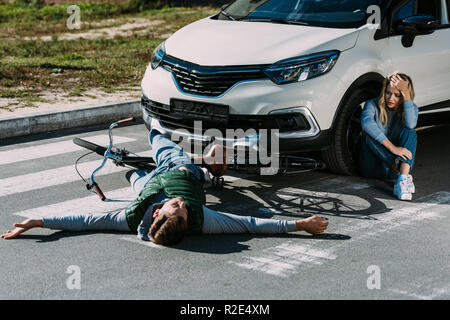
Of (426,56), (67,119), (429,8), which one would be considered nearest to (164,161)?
(426,56)

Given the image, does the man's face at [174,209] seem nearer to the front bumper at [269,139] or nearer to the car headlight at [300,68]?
the front bumper at [269,139]

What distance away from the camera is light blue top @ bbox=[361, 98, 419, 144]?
22.2 ft

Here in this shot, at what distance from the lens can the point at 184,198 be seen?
5406 millimetres

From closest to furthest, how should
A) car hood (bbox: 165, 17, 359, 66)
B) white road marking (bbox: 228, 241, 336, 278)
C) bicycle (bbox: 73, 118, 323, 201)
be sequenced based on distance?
1. white road marking (bbox: 228, 241, 336, 278)
2. bicycle (bbox: 73, 118, 323, 201)
3. car hood (bbox: 165, 17, 359, 66)


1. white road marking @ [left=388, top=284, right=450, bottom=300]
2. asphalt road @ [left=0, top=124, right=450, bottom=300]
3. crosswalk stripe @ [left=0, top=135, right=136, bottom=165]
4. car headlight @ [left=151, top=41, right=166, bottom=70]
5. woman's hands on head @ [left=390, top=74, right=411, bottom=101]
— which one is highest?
car headlight @ [left=151, top=41, right=166, bottom=70]

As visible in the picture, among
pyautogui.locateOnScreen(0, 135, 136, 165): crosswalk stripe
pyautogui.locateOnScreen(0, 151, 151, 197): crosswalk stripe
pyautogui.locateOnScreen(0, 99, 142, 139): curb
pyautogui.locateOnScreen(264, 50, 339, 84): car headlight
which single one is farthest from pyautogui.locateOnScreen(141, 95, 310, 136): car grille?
pyautogui.locateOnScreen(0, 99, 142, 139): curb

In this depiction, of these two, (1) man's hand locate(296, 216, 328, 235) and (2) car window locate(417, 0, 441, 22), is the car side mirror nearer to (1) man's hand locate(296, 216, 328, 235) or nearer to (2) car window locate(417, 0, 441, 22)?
(2) car window locate(417, 0, 441, 22)

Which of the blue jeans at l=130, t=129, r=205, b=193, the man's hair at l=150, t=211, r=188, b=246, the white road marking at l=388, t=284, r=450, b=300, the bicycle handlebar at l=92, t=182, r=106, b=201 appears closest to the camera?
the white road marking at l=388, t=284, r=450, b=300

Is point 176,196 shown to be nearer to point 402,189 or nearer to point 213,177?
point 213,177

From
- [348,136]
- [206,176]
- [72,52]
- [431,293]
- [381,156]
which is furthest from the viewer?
[72,52]

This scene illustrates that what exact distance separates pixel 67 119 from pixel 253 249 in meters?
4.82

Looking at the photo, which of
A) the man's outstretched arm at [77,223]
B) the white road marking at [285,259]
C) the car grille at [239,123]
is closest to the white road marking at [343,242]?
the white road marking at [285,259]

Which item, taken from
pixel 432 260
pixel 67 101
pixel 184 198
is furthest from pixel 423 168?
pixel 67 101

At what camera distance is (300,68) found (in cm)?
648
